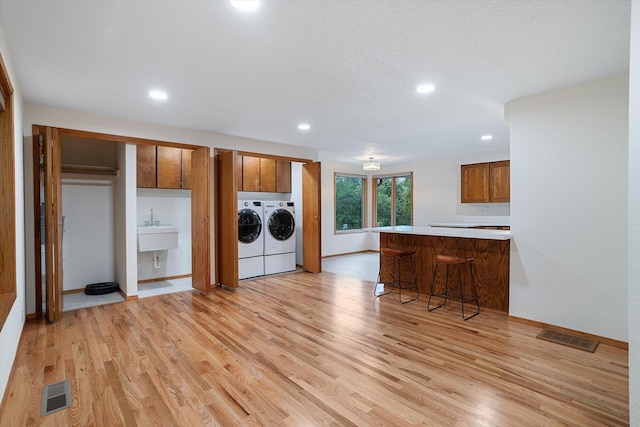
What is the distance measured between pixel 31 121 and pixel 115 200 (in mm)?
1646

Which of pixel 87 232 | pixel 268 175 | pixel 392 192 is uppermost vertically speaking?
pixel 268 175

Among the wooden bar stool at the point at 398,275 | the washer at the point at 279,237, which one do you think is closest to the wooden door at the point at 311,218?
the washer at the point at 279,237

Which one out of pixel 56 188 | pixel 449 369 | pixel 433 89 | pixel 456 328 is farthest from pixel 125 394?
pixel 433 89

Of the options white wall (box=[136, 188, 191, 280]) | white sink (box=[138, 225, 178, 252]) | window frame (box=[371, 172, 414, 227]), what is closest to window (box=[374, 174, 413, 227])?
window frame (box=[371, 172, 414, 227])

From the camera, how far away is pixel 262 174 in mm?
6062

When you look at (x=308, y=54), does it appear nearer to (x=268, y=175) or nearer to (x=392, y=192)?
(x=268, y=175)

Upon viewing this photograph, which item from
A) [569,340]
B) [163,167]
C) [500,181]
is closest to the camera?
[569,340]

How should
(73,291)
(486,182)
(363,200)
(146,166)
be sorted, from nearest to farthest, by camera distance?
(73,291) < (146,166) < (486,182) < (363,200)

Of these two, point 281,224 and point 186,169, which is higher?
point 186,169

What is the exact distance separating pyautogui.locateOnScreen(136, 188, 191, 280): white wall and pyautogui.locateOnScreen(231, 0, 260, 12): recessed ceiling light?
4.27m

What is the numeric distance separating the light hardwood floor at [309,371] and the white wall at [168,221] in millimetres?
1546

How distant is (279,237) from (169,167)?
87.2 inches

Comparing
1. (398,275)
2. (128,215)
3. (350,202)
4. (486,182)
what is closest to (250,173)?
(128,215)

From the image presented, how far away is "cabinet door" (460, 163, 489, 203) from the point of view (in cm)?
641
